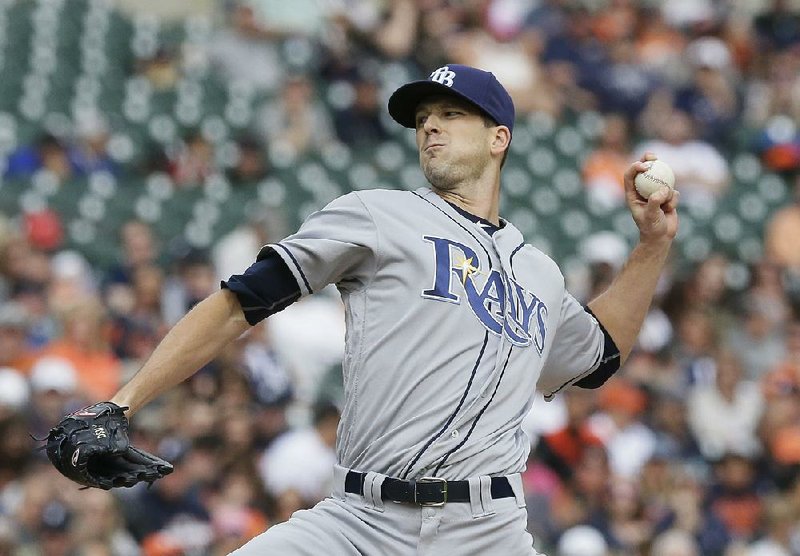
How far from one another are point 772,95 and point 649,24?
57.4 inches

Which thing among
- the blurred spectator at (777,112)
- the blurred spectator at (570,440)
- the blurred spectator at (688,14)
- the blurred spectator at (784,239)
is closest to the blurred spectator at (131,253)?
the blurred spectator at (570,440)

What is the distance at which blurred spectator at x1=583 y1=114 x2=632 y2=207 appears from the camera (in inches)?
420

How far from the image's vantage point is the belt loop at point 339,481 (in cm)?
347

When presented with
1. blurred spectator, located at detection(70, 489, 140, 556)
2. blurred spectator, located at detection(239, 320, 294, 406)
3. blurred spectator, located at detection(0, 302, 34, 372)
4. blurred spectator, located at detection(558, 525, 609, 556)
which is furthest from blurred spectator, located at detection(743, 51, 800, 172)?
blurred spectator, located at detection(70, 489, 140, 556)

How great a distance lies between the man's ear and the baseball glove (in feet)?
4.09

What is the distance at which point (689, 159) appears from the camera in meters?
11.1

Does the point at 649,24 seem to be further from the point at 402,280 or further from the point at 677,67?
the point at 402,280

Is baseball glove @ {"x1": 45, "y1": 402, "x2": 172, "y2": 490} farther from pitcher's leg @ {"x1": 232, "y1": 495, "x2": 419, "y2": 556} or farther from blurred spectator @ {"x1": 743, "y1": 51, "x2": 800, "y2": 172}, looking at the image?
blurred spectator @ {"x1": 743, "y1": 51, "x2": 800, "y2": 172}

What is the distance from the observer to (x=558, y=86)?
1173 cm

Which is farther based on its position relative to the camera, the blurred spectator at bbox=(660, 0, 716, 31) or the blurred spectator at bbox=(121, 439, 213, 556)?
the blurred spectator at bbox=(660, 0, 716, 31)

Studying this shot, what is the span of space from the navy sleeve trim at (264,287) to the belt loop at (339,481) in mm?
420

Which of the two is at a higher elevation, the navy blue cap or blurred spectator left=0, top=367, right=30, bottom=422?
the navy blue cap

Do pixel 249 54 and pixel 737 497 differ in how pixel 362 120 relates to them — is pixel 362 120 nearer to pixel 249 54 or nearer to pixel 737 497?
pixel 249 54

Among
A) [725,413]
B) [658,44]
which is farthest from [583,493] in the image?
[658,44]
